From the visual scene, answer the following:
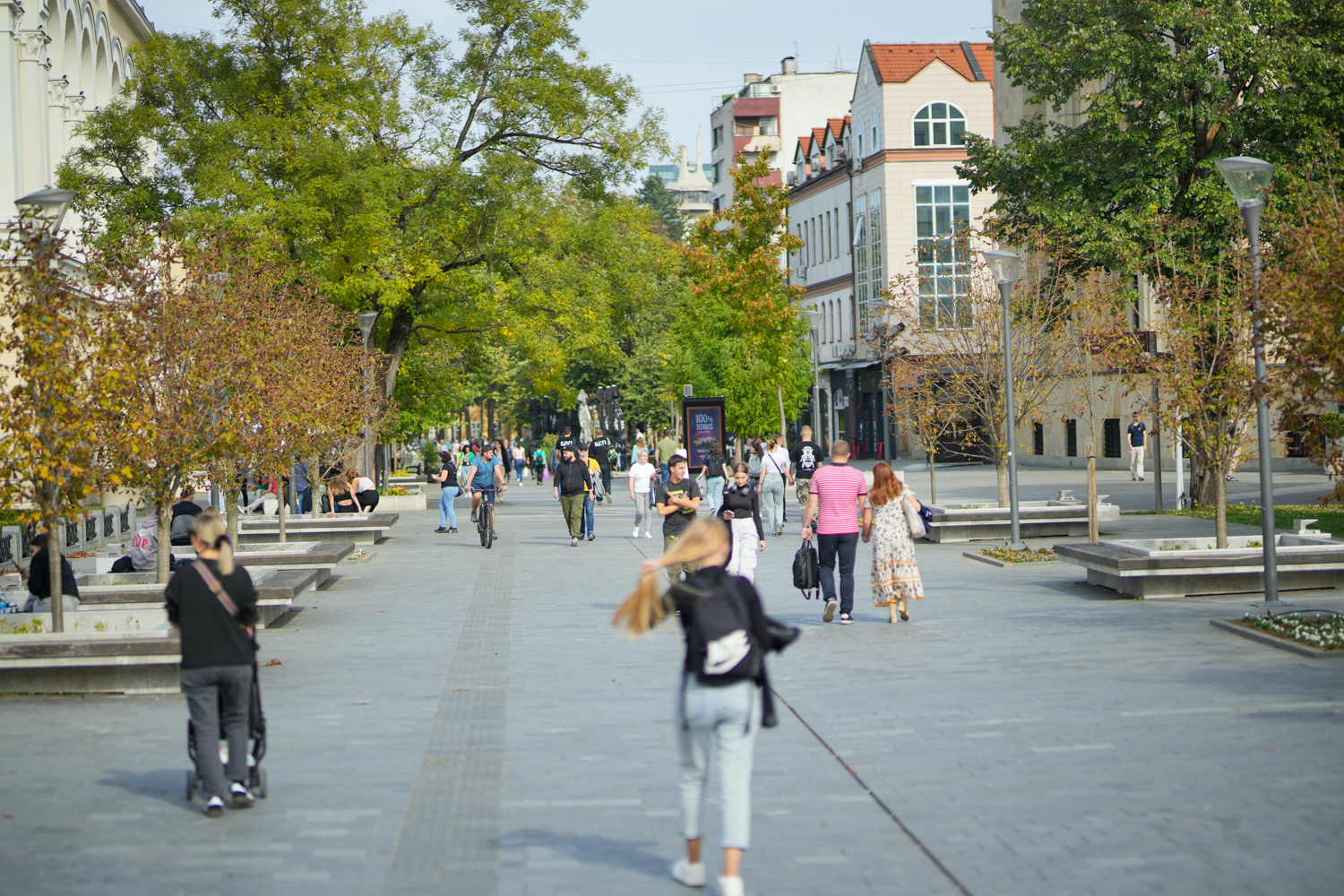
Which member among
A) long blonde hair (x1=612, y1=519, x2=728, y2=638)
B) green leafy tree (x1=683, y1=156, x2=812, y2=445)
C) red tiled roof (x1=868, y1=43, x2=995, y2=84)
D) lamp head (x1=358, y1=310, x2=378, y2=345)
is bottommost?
long blonde hair (x1=612, y1=519, x2=728, y2=638)

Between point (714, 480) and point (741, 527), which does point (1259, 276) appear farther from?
point (714, 480)

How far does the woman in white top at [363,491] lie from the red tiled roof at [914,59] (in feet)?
123

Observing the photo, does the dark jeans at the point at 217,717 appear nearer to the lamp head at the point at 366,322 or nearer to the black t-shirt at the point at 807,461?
the black t-shirt at the point at 807,461

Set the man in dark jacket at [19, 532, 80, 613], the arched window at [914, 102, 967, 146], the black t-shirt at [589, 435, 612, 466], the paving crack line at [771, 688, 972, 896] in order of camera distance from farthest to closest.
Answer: the arched window at [914, 102, 967, 146] < the black t-shirt at [589, 435, 612, 466] < the man in dark jacket at [19, 532, 80, 613] < the paving crack line at [771, 688, 972, 896]

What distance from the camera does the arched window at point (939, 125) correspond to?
62312 mm

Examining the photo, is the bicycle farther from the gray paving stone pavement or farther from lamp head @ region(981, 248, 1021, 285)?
the gray paving stone pavement

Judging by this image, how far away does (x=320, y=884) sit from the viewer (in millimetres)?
6266

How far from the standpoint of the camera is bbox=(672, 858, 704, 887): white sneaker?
6.20 metres

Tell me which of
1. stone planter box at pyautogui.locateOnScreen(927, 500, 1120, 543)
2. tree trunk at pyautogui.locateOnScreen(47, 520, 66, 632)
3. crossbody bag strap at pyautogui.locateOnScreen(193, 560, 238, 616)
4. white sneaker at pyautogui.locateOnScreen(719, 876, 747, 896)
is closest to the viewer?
white sneaker at pyautogui.locateOnScreen(719, 876, 747, 896)

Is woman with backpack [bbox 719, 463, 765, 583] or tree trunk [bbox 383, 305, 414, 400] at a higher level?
tree trunk [bbox 383, 305, 414, 400]

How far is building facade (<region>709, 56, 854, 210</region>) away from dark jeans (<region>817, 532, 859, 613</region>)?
274 feet

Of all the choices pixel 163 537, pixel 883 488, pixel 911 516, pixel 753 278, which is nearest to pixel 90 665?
pixel 163 537

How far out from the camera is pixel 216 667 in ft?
25.0

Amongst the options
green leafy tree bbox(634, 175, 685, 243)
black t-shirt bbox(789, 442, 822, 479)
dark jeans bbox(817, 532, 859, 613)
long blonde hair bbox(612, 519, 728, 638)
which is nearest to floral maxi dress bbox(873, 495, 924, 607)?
dark jeans bbox(817, 532, 859, 613)
